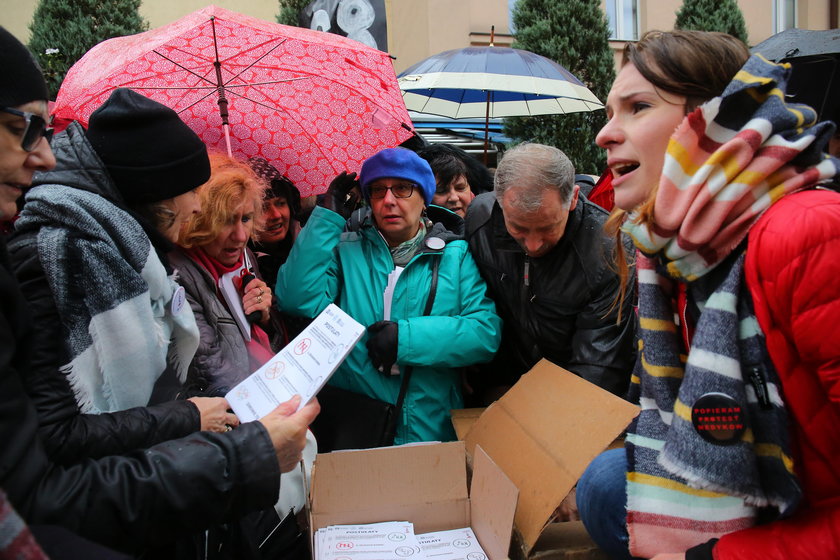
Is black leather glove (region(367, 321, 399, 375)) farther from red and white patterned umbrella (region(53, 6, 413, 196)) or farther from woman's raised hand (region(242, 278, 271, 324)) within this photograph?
red and white patterned umbrella (region(53, 6, 413, 196))

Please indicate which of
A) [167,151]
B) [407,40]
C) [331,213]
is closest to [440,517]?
[331,213]

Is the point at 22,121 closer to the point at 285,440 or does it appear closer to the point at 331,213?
the point at 285,440

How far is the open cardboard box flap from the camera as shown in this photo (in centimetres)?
203

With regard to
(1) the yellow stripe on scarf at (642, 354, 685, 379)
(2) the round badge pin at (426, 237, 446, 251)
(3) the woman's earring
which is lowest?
(2) the round badge pin at (426, 237, 446, 251)

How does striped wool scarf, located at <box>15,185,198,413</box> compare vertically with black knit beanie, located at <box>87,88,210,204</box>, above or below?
below

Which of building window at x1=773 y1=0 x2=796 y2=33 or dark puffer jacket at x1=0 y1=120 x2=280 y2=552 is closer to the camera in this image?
dark puffer jacket at x1=0 y1=120 x2=280 y2=552

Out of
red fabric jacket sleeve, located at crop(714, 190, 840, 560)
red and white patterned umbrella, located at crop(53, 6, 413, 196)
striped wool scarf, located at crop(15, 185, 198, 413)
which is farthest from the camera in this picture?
red and white patterned umbrella, located at crop(53, 6, 413, 196)

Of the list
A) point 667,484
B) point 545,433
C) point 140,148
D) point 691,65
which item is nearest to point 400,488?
point 545,433

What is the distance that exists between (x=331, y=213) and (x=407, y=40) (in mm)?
8467

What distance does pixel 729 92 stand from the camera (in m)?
1.21

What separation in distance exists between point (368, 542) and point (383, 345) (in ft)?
2.65

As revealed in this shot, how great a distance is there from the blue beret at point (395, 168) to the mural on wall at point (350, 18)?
218 inches

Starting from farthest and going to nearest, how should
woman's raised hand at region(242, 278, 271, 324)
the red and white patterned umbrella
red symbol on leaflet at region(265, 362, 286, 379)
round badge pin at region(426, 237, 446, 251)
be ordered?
round badge pin at region(426, 237, 446, 251)
the red and white patterned umbrella
woman's raised hand at region(242, 278, 271, 324)
red symbol on leaflet at region(265, 362, 286, 379)

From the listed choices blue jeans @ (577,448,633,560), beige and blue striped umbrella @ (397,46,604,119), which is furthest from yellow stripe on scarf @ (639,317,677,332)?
beige and blue striped umbrella @ (397,46,604,119)
